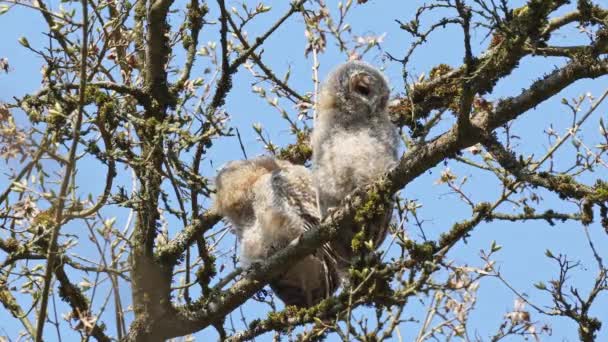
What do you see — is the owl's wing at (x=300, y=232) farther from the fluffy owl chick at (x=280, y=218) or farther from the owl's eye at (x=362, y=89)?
the owl's eye at (x=362, y=89)

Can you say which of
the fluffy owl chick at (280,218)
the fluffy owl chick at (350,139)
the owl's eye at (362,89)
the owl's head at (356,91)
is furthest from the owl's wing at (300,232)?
the owl's eye at (362,89)

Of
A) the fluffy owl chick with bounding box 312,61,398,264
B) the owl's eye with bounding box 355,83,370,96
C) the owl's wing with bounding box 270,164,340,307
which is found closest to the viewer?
the fluffy owl chick with bounding box 312,61,398,264

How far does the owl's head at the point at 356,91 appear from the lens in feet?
27.1

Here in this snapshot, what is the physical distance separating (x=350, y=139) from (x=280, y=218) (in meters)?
0.96

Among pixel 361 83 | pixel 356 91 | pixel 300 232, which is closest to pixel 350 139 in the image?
pixel 356 91

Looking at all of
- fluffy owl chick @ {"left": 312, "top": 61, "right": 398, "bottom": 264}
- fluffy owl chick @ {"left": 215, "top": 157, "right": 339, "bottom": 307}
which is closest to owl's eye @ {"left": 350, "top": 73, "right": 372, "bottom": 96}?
fluffy owl chick @ {"left": 312, "top": 61, "right": 398, "bottom": 264}

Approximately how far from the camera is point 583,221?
6.11 m

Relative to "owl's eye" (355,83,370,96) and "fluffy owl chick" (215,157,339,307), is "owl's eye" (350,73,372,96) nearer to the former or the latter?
"owl's eye" (355,83,370,96)

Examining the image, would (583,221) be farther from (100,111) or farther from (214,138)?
(100,111)

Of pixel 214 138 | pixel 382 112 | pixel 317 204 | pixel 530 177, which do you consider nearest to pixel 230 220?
pixel 317 204

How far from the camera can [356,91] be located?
8398 mm

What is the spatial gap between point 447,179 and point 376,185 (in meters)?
1.17

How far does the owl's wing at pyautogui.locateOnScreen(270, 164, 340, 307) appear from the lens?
8.23m

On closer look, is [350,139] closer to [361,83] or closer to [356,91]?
[356,91]
